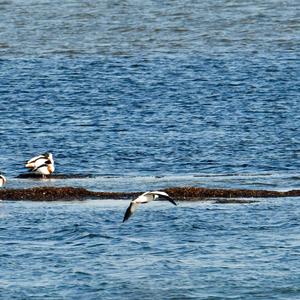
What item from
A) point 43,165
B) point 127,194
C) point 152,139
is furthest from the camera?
point 152,139

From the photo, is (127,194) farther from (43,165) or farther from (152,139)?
(152,139)

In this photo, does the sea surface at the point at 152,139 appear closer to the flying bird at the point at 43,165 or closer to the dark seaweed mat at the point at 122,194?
the dark seaweed mat at the point at 122,194

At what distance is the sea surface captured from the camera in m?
22.2

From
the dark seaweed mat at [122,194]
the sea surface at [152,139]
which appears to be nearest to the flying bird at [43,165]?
the sea surface at [152,139]

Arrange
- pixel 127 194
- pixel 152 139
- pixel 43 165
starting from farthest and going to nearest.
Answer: pixel 152 139 → pixel 43 165 → pixel 127 194

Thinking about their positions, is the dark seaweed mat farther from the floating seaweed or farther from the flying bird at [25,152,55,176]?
the flying bird at [25,152,55,176]

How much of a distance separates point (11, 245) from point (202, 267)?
3.50 meters

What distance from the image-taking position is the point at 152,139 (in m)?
37.2

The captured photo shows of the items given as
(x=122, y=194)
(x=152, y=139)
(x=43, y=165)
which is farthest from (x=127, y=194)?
(x=152, y=139)

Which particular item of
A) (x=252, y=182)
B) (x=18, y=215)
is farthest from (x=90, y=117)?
(x=18, y=215)

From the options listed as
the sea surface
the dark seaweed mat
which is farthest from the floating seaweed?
the sea surface

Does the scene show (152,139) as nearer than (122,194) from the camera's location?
No

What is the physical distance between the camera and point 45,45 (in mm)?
58000

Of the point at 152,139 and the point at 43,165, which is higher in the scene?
the point at 43,165
